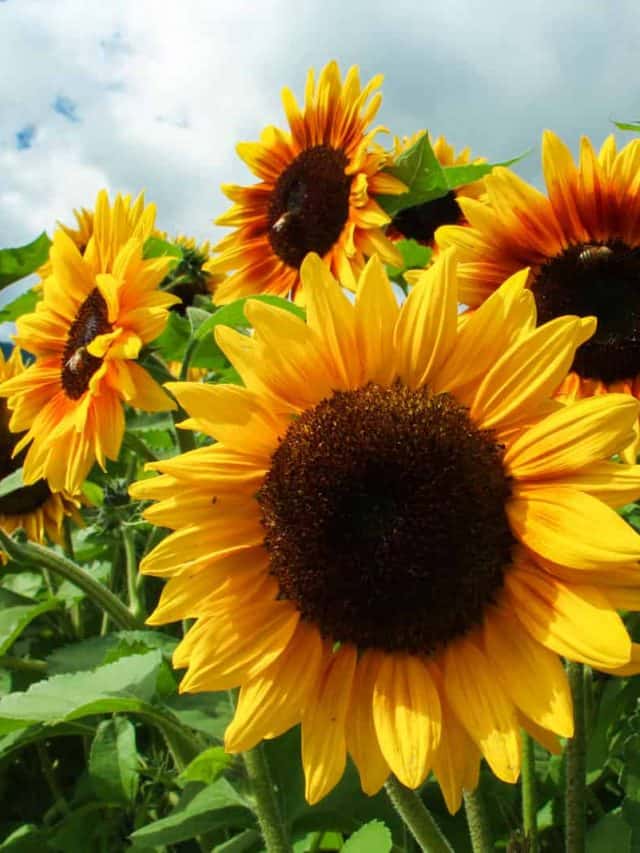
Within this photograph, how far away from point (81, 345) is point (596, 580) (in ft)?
5.53

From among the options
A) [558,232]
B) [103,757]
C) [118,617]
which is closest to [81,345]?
[118,617]

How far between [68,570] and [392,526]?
1.20m

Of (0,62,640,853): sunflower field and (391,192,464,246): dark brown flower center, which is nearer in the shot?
(0,62,640,853): sunflower field

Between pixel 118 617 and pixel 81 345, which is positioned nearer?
pixel 118 617

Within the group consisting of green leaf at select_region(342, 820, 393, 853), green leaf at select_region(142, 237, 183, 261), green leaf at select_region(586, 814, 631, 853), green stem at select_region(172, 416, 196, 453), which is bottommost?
green leaf at select_region(586, 814, 631, 853)

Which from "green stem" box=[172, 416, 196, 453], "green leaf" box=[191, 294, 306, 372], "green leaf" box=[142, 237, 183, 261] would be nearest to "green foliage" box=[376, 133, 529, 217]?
"green leaf" box=[142, 237, 183, 261]

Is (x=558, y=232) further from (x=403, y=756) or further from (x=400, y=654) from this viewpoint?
(x=403, y=756)

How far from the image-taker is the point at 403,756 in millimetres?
1274

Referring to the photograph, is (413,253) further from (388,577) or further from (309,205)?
(388,577)

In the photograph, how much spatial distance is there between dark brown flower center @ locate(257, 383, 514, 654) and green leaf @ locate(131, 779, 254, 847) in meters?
0.56

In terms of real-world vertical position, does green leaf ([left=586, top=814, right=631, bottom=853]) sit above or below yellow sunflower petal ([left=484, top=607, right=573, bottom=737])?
below

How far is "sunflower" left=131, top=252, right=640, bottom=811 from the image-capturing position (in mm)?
1269

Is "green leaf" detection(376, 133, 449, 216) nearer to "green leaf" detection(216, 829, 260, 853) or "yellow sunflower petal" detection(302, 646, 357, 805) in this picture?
"yellow sunflower petal" detection(302, 646, 357, 805)

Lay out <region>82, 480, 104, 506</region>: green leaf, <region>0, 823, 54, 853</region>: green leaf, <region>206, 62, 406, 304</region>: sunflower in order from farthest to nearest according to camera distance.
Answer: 1. <region>82, 480, 104, 506</region>: green leaf
2. <region>206, 62, 406, 304</region>: sunflower
3. <region>0, 823, 54, 853</region>: green leaf
